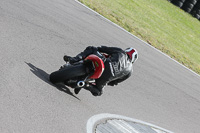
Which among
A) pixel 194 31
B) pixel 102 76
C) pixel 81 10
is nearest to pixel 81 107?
pixel 102 76

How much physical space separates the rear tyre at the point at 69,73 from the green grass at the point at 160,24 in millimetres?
8432

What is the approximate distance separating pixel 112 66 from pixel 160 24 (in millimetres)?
14985

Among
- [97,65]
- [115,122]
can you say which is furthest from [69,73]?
[115,122]

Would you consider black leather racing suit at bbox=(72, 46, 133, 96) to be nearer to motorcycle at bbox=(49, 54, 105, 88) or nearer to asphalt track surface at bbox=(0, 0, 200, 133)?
motorcycle at bbox=(49, 54, 105, 88)

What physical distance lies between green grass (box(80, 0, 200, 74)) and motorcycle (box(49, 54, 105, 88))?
840 cm

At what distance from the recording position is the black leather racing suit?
668 centimetres

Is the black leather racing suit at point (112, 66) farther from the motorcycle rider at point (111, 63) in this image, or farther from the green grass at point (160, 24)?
the green grass at point (160, 24)

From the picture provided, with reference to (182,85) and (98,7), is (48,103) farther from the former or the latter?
(98,7)

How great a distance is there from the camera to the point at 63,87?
699 cm

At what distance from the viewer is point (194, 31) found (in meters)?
25.2

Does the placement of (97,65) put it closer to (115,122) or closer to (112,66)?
(112,66)

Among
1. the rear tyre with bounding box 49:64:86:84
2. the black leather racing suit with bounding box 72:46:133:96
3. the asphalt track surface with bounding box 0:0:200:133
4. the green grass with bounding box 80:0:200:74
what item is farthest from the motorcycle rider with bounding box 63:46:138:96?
the green grass with bounding box 80:0:200:74

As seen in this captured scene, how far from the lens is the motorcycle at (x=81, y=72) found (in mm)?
6418

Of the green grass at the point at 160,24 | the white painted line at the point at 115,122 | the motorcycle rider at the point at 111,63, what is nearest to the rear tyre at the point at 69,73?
the motorcycle rider at the point at 111,63
